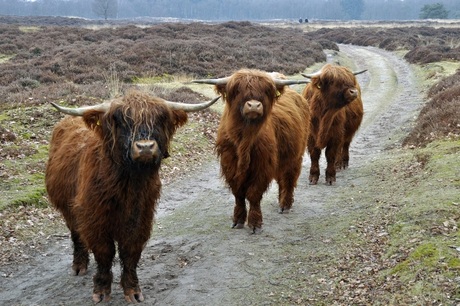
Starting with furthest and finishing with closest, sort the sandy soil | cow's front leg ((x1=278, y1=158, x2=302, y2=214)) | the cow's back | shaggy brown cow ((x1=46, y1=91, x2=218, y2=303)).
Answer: cow's front leg ((x1=278, y1=158, x2=302, y2=214))
the cow's back
the sandy soil
shaggy brown cow ((x1=46, y1=91, x2=218, y2=303))

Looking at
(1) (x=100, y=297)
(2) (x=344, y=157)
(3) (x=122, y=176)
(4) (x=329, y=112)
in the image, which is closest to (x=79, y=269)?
(1) (x=100, y=297)

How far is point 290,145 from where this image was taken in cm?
766

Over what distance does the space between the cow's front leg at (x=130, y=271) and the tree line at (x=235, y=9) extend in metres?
151

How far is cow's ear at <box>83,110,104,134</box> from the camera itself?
4871 mm

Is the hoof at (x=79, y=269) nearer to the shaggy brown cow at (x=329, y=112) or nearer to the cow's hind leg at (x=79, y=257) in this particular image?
the cow's hind leg at (x=79, y=257)

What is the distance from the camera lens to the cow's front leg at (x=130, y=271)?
16.8 feet

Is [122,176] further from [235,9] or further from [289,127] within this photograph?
[235,9]

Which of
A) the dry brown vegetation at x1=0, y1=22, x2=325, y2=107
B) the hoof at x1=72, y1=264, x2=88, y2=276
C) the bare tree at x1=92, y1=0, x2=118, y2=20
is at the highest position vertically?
the hoof at x1=72, y1=264, x2=88, y2=276

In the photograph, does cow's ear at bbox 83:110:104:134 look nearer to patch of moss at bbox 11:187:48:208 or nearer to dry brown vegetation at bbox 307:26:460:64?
patch of moss at bbox 11:187:48:208

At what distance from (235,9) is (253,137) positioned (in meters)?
186

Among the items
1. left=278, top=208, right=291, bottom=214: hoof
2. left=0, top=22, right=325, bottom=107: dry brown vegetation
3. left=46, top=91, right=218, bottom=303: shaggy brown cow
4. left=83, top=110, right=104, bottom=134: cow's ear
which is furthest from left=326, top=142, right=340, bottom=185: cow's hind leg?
left=0, top=22, right=325, bottom=107: dry brown vegetation

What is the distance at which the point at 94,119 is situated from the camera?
4.91m

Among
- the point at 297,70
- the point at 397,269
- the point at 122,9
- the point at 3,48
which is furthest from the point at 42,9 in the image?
the point at 397,269

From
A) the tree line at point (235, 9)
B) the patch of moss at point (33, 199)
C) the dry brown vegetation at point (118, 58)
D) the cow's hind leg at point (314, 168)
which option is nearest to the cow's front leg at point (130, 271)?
the patch of moss at point (33, 199)
